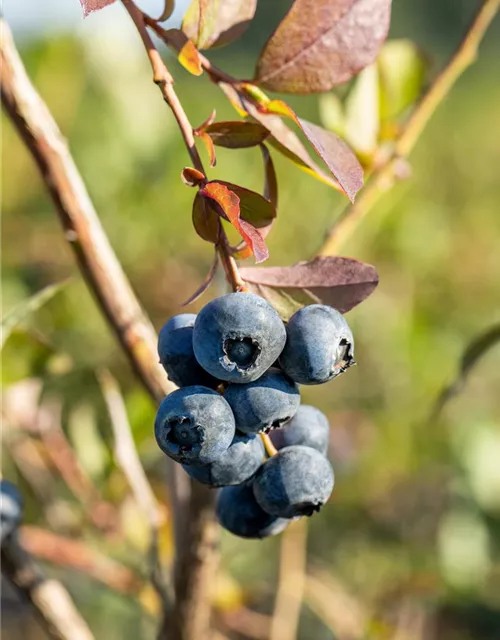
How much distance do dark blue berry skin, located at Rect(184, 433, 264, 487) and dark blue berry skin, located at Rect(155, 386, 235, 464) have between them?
0.02 m

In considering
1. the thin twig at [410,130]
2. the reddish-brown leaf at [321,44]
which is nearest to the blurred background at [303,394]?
the thin twig at [410,130]

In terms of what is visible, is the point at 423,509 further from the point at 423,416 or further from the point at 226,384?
the point at 226,384

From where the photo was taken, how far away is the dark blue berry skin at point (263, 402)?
47cm

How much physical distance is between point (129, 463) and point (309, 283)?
18.4 inches

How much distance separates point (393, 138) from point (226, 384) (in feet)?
1.67

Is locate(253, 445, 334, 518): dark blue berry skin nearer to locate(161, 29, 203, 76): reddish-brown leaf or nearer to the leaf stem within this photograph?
the leaf stem

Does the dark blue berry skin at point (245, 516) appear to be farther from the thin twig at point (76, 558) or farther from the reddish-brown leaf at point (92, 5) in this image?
the thin twig at point (76, 558)

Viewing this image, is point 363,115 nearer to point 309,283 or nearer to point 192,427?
point 309,283

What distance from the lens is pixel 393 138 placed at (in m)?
0.90

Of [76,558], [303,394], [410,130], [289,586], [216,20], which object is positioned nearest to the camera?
[216,20]

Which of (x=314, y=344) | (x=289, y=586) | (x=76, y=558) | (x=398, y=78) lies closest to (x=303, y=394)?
(x=289, y=586)

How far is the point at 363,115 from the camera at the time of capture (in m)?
0.89

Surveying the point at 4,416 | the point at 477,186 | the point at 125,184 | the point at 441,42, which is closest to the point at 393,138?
the point at 4,416

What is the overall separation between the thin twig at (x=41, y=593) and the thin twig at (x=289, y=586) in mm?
403
